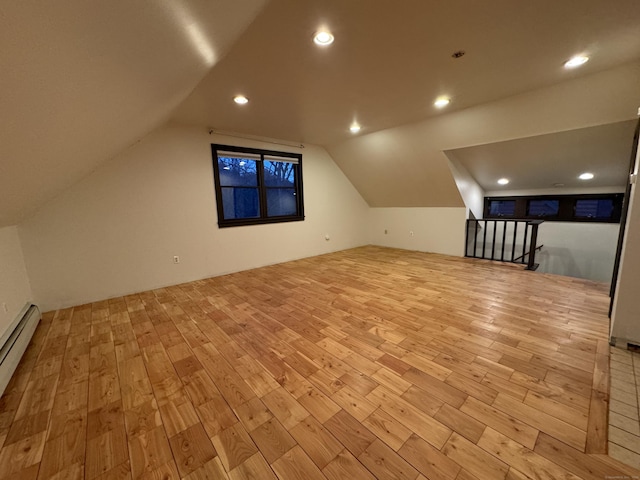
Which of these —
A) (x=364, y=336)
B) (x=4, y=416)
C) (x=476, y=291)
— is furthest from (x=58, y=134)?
(x=476, y=291)

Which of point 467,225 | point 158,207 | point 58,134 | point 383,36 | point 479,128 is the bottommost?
point 467,225

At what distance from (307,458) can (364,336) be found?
1101 millimetres

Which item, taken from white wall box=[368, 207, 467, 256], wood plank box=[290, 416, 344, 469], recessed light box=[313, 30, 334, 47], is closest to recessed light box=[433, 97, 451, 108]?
recessed light box=[313, 30, 334, 47]

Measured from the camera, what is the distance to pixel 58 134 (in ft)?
4.42

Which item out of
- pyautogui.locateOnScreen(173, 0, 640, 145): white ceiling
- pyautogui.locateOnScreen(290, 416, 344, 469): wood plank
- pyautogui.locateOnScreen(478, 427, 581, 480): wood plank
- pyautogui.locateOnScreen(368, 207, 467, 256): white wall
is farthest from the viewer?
pyautogui.locateOnScreen(368, 207, 467, 256): white wall

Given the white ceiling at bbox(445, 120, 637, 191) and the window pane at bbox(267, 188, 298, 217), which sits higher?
the white ceiling at bbox(445, 120, 637, 191)

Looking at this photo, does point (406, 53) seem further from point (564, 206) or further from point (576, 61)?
point (564, 206)

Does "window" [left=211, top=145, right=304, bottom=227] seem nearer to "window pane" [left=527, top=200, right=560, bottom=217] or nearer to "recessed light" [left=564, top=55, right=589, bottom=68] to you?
"recessed light" [left=564, top=55, right=589, bottom=68]

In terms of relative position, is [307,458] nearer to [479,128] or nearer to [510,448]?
[510,448]

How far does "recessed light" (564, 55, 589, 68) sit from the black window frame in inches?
130

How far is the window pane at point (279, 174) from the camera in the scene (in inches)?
179

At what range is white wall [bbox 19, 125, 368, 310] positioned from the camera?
283 cm

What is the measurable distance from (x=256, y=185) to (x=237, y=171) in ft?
1.29

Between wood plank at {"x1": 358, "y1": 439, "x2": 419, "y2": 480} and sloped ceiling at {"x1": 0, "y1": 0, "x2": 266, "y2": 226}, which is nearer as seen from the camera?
sloped ceiling at {"x1": 0, "y1": 0, "x2": 266, "y2": 226}
